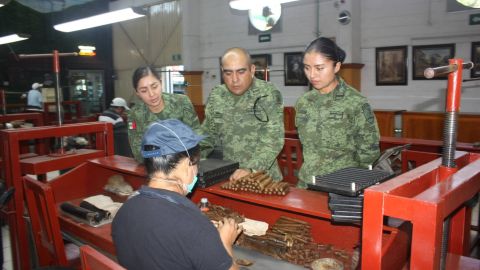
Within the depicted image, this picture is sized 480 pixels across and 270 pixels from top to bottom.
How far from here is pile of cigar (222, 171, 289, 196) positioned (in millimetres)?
1912

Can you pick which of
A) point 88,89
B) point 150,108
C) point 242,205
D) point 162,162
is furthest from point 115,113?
point 88,89

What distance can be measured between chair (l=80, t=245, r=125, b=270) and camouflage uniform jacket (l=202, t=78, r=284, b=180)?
1318 millimetres

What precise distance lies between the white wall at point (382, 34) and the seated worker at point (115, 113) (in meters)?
3.97

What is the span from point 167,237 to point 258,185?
77 cm

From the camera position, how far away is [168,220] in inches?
50.3

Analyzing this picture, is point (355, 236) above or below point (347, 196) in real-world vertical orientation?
below

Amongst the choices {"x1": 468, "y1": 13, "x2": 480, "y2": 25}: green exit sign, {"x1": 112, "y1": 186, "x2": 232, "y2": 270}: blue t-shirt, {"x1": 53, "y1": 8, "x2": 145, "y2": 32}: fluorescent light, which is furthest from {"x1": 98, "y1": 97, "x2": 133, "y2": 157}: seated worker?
{"x1": 468, "y1": 13, "x2": 480, "y2": 25}: green exit sign

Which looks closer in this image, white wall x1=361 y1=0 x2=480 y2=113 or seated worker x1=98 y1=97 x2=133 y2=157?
seated worker x1=98 y1=97 x2=133 y2=157

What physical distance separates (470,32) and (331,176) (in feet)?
21.6

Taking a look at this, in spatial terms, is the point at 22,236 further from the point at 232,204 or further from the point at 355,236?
the point at 355,236

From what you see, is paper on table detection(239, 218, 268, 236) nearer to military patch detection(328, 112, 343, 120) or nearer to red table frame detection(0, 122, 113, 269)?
military patch detection(328, 112, 343, 120)

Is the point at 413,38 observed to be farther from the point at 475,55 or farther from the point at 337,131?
the point at 337,131

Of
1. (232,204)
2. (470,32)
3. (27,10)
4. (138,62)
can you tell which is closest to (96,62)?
(138,62)

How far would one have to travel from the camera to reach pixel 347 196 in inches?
59.7
